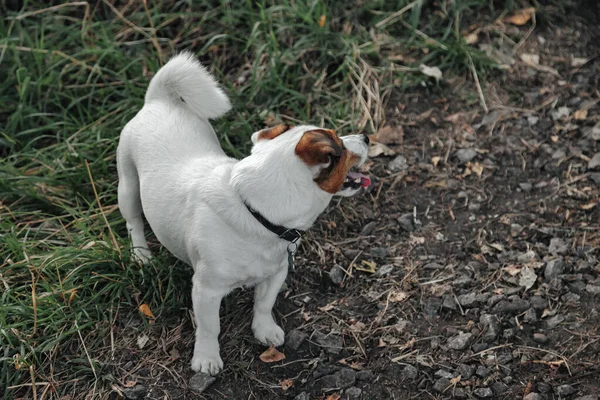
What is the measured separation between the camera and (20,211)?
4.61 metres

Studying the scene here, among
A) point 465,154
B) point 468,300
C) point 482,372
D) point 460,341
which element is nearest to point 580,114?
point 465,154

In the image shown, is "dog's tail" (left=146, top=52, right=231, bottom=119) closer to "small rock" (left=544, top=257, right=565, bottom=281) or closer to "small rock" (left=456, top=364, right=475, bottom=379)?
"small rock" (left=456, top=364, right=475, bottom=379)

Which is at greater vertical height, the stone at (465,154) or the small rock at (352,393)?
the stone at (465,154)

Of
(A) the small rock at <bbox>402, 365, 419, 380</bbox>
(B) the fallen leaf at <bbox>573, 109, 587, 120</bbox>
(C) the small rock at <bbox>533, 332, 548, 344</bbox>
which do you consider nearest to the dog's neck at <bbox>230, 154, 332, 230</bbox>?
(A) the small rock at <bbox>402, 365, 419, 380</bbox>

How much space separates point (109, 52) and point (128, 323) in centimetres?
219

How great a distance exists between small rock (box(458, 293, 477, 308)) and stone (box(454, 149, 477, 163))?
46.1 inches

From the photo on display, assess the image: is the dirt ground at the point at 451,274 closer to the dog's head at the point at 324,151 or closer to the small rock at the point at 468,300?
the small rock at the point at 468,300

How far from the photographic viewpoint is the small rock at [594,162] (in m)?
4.81

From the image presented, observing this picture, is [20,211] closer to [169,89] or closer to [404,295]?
[169,89]

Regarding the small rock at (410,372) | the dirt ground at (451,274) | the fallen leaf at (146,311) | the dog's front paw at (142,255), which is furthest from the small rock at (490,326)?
the dog's front paw at (142,255)

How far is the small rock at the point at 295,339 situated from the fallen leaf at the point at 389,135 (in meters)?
1.65

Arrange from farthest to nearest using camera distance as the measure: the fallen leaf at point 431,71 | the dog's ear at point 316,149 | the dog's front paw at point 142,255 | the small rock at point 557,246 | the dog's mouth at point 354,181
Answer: the fallen leaf at point 431,71, the small rock at point 557,246, the dog's front paw at point 142,255, the dog's mouth at point 354,181, the dog's ear at point 316,149

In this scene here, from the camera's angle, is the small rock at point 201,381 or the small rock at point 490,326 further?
the small rock at point 490,326

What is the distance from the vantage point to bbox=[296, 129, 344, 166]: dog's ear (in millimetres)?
3158
